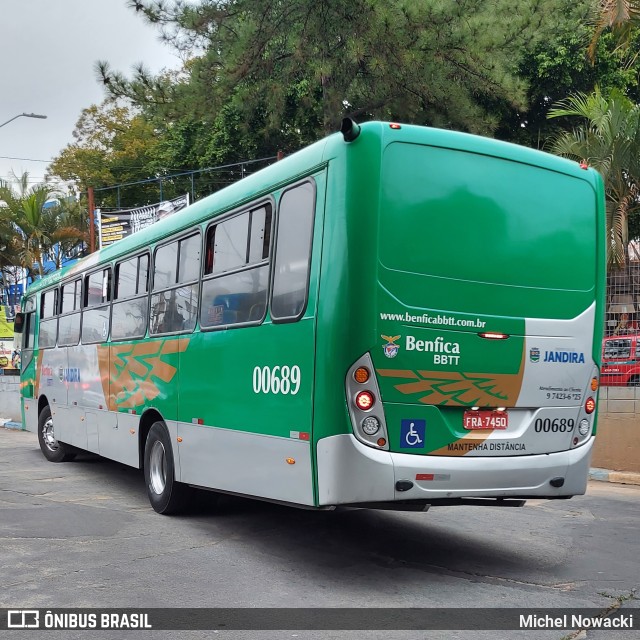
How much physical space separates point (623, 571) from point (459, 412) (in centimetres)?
189

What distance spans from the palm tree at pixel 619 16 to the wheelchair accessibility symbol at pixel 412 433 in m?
7.44

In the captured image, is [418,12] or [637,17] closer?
[637,17]

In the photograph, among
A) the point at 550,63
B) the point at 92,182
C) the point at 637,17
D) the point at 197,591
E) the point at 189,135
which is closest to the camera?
the point at 197,591

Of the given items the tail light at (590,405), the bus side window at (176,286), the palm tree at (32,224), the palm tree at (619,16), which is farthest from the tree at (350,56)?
the tail light at (590,405)

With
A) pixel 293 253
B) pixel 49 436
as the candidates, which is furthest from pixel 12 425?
pixel 293 253

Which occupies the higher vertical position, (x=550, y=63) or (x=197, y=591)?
(x=550, y=63)

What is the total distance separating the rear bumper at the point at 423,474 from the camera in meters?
5.82

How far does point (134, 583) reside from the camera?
240 inches

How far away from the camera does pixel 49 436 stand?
46.0 ft

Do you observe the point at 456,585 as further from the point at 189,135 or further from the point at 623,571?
the point at 189,135

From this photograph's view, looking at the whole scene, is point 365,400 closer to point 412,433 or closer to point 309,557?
point 412,433

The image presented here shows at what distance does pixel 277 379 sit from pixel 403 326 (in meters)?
1.13

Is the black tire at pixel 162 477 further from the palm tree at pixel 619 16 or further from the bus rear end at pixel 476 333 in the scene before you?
the palm tree at pixel 619 16

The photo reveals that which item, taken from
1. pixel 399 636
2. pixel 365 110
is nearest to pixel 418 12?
pixel 365 110
